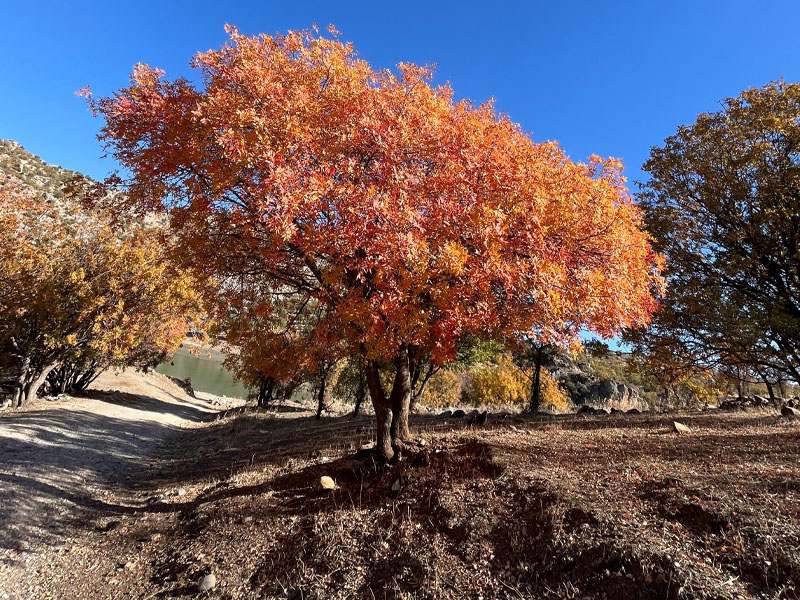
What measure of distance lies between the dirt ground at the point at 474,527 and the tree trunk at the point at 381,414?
Result: 0.44 meters

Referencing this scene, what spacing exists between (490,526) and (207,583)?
421 cm

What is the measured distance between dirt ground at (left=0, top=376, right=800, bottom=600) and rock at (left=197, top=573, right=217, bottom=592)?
0.09 m

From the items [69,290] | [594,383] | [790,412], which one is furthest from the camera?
[594,383]

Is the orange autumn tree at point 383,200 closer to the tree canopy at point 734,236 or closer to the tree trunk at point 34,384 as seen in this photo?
the tree canopy at point 734,236

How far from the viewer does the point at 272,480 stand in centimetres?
968

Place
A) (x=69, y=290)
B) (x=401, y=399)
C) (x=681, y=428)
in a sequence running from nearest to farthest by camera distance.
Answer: (x=681, y=428) → (x=401, y=399) → (x=69, y=290)

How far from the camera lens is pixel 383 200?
6.60 metres

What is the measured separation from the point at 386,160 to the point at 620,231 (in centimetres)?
457

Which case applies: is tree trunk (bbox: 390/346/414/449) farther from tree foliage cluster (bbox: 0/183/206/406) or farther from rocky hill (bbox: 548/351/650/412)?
rocky hill (bbox: 548/351/650/412)

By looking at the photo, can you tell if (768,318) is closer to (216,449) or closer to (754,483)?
(754,483)

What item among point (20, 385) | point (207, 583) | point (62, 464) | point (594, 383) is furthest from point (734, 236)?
point (594, 383)

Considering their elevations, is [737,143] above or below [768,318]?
above

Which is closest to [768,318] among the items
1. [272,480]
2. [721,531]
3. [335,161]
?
[721,531]

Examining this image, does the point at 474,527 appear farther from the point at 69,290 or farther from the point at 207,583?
the point at 69,290
